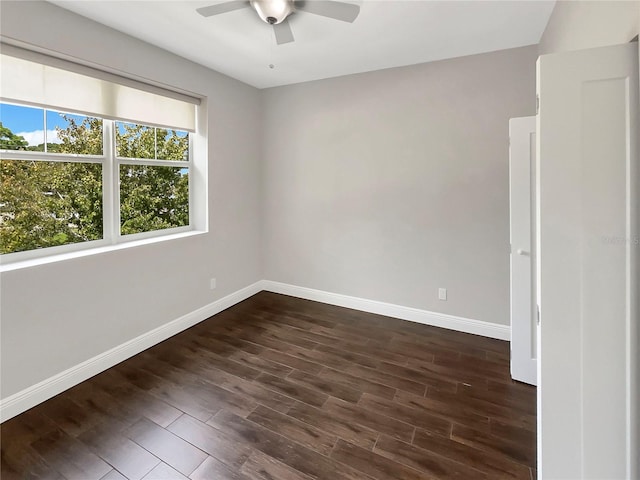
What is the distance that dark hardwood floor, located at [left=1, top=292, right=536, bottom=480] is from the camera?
168 cm

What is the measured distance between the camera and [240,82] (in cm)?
386

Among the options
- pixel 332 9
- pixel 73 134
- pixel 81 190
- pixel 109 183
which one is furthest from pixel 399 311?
pixel 73 134

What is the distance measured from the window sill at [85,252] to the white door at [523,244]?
295 cm

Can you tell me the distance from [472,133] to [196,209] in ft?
9.82

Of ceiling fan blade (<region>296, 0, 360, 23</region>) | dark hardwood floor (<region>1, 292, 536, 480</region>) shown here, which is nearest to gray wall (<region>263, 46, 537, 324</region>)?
dark hardwood floor (<region>1, 292, 536, 480</region>)

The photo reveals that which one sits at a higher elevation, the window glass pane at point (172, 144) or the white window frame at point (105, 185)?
the window glass pane at point (172, 144)

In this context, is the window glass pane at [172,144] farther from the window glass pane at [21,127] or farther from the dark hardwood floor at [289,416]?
the dark hardwood floor at [289,416]

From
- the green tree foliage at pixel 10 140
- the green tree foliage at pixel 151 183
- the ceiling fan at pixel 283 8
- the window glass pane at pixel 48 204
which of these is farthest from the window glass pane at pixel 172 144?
the ceiling fan at pixel 283 8

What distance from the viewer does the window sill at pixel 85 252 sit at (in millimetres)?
2131

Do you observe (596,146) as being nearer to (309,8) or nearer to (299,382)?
(309,8)

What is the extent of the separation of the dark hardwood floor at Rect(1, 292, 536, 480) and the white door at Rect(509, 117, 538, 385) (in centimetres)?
27

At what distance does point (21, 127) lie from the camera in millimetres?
2234

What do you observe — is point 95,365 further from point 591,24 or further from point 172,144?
point 591,24

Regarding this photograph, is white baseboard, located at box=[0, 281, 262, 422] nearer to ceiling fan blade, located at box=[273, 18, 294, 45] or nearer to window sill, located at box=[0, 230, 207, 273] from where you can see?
window sill, located at box=[0, 230, 207, 273]
